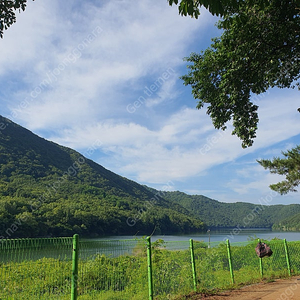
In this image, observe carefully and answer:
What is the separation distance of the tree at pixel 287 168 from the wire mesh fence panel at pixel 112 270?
1387 cm

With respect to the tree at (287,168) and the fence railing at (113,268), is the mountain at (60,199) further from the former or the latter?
the fence railing at (113,268)

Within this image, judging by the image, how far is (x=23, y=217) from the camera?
151ft

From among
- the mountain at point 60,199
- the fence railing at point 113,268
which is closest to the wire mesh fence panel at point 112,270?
the fence railing at point 113,268

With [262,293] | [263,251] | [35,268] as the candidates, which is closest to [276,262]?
[263,251]

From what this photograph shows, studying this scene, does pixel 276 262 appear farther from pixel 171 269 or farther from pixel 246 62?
pixel 246 62

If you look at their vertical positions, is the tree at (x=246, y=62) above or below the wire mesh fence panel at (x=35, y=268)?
above

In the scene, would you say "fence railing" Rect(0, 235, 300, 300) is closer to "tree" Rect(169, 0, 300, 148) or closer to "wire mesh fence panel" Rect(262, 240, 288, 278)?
"wire mesh fence panel" Rect(262, 240, 288, 278)

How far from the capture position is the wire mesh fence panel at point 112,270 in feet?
16.4

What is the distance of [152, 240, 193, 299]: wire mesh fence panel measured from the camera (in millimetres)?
6473

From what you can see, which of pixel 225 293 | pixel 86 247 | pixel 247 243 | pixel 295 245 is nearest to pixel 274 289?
pixel 225 293

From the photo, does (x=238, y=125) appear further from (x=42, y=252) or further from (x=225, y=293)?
(x=42, y=252)

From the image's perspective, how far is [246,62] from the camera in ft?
24.5

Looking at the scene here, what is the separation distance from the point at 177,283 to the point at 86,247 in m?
3.23

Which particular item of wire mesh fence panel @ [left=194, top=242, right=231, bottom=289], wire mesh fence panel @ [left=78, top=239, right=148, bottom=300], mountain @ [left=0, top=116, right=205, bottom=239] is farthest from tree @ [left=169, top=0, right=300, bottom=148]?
mountain @ [left=0, top=116, right=205, bottom=239]
